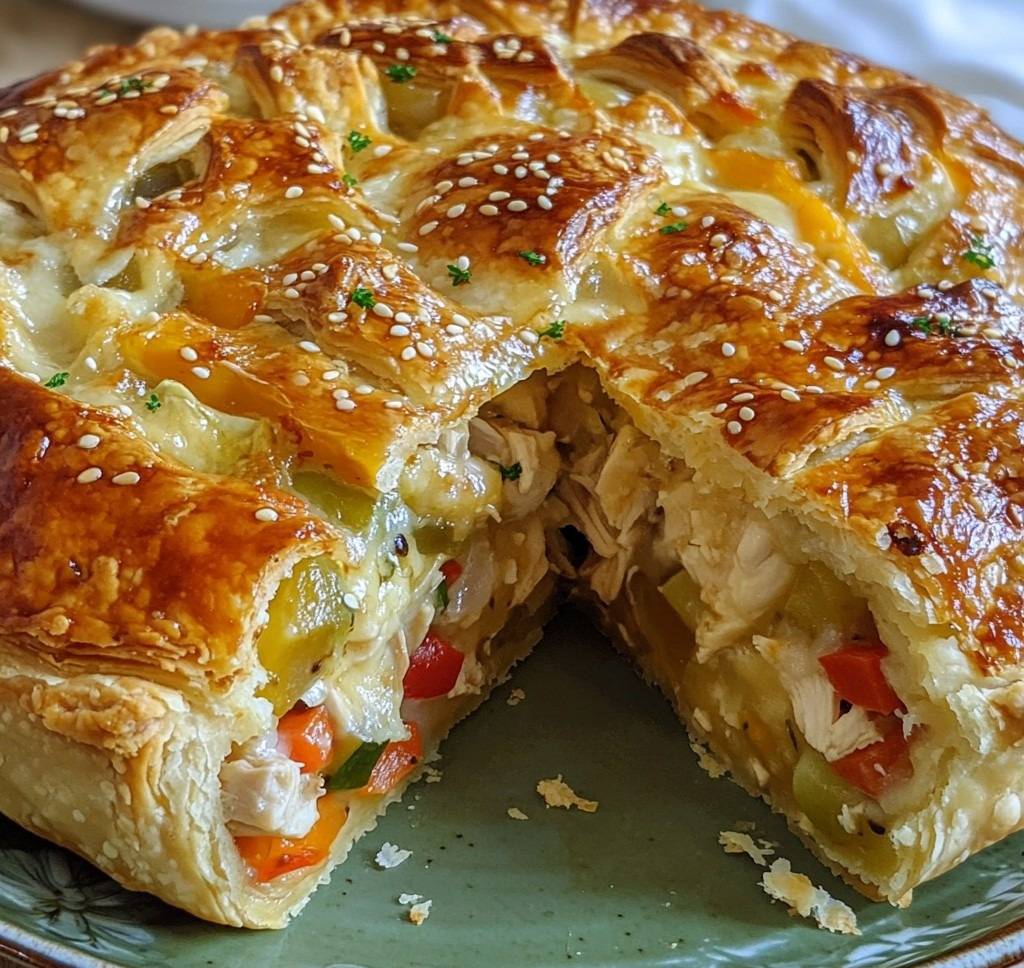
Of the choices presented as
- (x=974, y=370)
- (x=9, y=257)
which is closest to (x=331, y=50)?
(x=9, y=257)

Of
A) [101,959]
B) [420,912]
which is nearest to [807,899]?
[420,912]

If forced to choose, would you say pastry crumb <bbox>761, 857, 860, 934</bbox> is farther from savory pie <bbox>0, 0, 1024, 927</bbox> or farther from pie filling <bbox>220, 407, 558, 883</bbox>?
pie filling <bbox>220, 407, 558, 883</bbox>

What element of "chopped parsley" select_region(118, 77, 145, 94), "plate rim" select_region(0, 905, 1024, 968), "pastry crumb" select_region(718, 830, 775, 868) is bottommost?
"pastry crumb" select_region(718, 830, 775, 868)

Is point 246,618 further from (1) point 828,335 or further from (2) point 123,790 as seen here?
(1) point 828,335

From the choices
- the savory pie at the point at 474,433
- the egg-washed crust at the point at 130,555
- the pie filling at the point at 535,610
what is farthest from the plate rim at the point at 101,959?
the egg-washed crust at the point at 130,555

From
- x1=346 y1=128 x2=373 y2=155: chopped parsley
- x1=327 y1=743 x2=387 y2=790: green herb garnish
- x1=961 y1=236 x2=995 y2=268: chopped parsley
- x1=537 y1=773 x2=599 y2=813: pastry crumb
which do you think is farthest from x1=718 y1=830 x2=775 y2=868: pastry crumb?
x1=346 y1=128 x2=373 y2=155: chopped parsley

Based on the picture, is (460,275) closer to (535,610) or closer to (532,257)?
(532,257)

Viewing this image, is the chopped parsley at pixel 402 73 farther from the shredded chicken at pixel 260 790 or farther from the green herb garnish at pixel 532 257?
the shredded chicken at pixel 260 790
